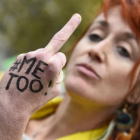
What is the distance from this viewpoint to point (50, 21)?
7.84ft

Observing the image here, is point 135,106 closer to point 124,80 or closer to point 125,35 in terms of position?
point 124,80

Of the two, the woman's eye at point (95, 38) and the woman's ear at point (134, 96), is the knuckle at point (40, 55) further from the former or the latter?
the woman's ear at point (134, 96)

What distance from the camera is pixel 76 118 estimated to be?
1.05 metres

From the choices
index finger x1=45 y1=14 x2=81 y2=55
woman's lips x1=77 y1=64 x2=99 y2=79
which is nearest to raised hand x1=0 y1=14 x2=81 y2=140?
index finger x1=45 y1=14 x2=81 y2=55

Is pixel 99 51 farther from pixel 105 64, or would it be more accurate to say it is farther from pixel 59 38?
pixel 59 38

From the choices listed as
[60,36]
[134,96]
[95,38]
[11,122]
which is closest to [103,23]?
[95,38]

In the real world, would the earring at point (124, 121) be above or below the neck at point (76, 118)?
below

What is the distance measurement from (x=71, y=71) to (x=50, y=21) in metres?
1.53

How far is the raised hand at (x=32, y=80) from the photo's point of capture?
52cm

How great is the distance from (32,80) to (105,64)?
0.47 m

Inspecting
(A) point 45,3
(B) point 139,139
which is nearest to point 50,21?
(A) point 45,3

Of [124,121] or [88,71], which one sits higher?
[88,71]

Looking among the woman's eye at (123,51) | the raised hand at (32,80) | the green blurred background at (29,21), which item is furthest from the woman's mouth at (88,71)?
the green blurred background at (29,21)

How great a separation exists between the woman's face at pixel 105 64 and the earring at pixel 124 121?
0.11 metres
